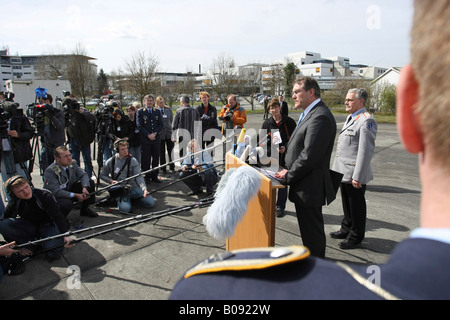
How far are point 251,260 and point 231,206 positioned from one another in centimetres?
152

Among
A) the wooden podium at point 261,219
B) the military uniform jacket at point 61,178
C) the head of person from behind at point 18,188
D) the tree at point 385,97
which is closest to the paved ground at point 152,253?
the military uniform jacket at point 61,178

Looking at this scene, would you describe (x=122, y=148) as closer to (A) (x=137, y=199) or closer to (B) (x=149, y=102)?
(A) (x=137, y=199)

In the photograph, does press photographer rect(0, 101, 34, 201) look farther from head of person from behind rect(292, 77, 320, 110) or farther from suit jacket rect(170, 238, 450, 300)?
suit jacket rect(170, 238, 450, 300)

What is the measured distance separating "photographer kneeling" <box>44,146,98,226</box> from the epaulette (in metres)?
4.20

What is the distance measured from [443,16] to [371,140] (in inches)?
137

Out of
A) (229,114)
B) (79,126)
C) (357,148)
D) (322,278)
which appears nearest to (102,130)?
(79,126)

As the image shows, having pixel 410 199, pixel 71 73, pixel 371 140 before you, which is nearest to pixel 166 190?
pixel 371 140

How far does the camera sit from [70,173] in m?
4.66

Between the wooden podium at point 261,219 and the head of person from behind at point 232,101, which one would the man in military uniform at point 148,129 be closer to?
the head of person from behind at point 232,101

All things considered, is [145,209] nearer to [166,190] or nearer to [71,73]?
[166,190]

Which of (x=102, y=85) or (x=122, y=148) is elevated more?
(x=102, y=85)

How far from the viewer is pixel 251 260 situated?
675 mm
